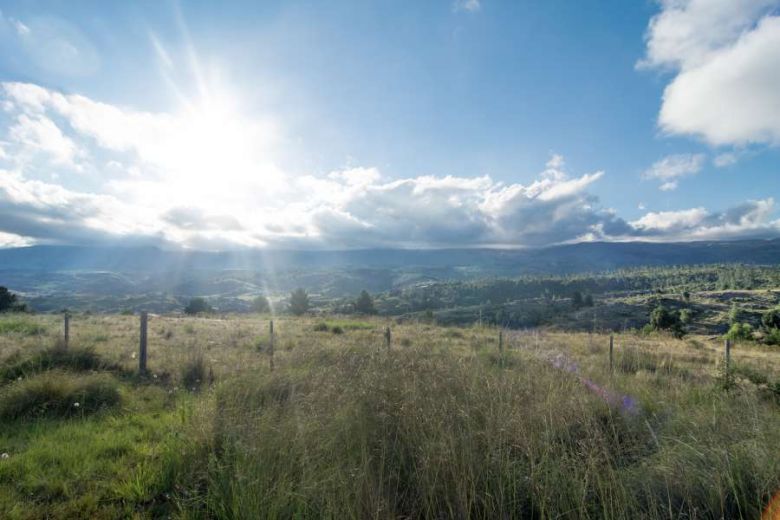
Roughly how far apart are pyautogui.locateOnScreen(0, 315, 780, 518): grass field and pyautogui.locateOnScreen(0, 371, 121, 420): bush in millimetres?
29

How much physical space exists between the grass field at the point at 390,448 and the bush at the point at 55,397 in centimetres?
3

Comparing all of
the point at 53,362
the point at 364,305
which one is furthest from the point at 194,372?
the point at 364,305

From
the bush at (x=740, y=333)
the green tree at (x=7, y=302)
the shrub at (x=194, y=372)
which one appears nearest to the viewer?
the shrub at (x=194, y=372)

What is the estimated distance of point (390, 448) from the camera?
386cm

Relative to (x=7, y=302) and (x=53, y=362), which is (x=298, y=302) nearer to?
(x=7, y=302)

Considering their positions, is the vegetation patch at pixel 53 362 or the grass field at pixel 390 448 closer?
the grass field at pixel 390 448

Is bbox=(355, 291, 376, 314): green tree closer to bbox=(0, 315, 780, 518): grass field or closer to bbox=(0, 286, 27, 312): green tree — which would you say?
bbox=(0, 286, 27, 312): green tree

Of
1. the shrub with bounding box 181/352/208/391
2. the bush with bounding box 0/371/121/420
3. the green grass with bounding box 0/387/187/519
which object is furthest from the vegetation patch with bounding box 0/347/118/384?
the green grass with bounding box 0/387/187/519

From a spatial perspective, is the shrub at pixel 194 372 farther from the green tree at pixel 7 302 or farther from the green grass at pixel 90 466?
the green tree at pixel 7 302

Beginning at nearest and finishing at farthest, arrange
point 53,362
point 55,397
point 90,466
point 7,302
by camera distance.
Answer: point 90,466 < point 55,397 < point 53,362 < point 7,302

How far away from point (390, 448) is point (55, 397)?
6.31m

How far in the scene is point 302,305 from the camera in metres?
52.9

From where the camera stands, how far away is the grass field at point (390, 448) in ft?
10.4

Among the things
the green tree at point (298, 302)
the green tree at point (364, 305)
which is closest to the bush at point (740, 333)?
the green tree at point (364, 305)
